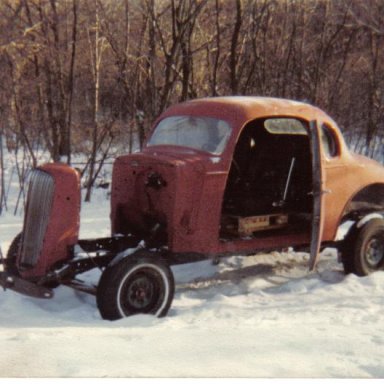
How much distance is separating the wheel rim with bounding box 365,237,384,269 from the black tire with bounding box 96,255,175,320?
274cm

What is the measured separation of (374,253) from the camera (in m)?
7.00

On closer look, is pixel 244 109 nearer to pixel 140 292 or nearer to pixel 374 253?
pixel 140 292

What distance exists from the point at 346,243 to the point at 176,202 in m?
2.35

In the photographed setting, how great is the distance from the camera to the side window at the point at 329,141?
659 centimetres

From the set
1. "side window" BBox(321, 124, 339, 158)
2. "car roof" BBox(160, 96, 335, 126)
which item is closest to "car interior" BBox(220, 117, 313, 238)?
"side window" BBox(321, 124, 339, 158)

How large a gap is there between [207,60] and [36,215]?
916 centimetres

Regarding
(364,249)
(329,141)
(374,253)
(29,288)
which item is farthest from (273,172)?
(29,288)

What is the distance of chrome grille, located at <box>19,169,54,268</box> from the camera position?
5141mm

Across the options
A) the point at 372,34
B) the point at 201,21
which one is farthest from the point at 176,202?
the point at 201,21

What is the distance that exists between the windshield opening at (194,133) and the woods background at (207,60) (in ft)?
15.7

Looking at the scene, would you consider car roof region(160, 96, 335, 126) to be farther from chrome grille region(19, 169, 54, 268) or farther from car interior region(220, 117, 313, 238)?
chrome grille region(19, 169, 54, 268)

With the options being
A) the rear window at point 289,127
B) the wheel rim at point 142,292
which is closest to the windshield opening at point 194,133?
the rear window at point 289,127

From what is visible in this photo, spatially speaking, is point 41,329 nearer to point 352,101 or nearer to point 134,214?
point 134,214

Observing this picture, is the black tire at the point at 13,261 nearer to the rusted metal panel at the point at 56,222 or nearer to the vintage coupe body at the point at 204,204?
the vintage coupe body at the point at 204,204
